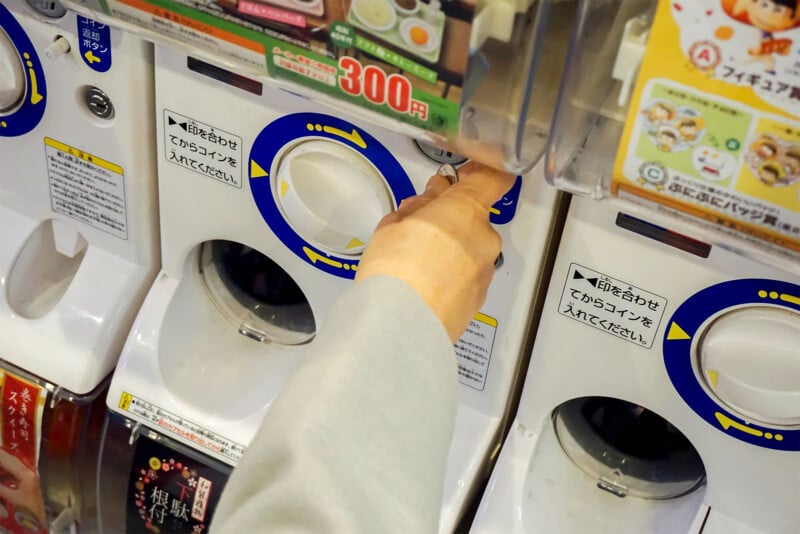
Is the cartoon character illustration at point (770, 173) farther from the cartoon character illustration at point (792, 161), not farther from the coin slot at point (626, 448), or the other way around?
the coin slot at point (626, 448)

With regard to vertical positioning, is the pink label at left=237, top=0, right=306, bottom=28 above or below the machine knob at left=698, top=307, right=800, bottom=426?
above

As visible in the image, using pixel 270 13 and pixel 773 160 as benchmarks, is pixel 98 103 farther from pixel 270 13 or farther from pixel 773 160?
pixel 773 160

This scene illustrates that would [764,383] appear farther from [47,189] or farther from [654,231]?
[47,189]

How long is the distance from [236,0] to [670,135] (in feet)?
1.02

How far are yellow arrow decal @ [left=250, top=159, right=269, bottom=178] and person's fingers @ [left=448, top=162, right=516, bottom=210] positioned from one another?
0.70 ft

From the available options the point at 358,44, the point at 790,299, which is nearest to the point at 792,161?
the point at 790,299

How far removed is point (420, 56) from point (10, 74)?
512 mm

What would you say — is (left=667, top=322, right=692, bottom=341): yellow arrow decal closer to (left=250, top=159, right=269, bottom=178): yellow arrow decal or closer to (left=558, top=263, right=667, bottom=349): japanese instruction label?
(left=558, top=263, right=667, bottom=349): japanese instruction label

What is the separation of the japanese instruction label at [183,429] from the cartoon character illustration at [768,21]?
67 centimetres

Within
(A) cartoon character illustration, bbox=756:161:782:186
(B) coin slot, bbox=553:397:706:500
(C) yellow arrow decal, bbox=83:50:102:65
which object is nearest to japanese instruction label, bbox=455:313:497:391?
(B) coin slot, bbox=553:397:706:500

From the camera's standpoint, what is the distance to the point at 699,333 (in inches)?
29.3

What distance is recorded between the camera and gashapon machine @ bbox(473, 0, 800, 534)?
21.4 inches

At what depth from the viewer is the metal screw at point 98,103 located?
91 cm

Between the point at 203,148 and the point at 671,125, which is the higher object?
the point at 671,125
